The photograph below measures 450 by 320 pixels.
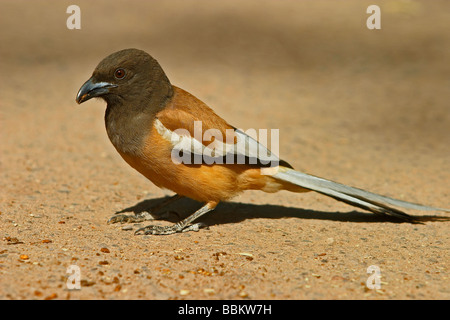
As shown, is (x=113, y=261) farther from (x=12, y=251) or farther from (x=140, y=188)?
(x=140, y=188)

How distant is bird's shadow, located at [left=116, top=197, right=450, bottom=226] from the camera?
22.0 ft

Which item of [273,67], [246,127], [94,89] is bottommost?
[246,127]

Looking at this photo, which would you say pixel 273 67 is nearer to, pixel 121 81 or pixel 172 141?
pixel 121 81

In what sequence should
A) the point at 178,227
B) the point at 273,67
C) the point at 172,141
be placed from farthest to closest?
the point at 273,67 → the point at 178,227 → the point at 172,141

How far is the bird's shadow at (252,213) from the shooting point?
22.0 ft

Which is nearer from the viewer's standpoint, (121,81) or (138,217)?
(121,81)

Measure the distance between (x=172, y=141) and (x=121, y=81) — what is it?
878 millimetres

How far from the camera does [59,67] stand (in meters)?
13.9

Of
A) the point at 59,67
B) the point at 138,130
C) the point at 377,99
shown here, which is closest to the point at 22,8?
the point at 59,67

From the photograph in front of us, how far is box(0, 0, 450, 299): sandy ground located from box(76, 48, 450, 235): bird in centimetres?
51

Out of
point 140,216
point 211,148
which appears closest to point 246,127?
point 140,216

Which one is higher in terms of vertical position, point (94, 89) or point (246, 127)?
point (94, 89)

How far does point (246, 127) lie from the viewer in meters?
10.6

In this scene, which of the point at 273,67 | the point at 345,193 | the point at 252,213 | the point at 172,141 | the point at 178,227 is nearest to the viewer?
the point at 172,141
